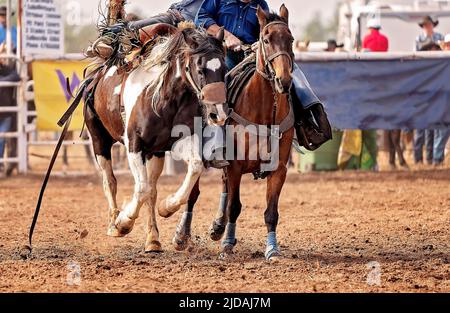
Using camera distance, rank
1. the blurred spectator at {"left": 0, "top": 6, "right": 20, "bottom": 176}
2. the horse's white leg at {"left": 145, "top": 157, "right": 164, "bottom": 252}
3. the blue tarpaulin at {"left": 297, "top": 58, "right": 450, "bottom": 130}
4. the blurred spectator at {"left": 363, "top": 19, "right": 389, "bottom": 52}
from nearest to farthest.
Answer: the horse's white leg at {"left": 145, "top": 157, "right": 164, "bottom": 252}
the blue tarpaulin at {"left": 297, "top": 58, "right": 450, "bottom": 130}
the blurred spectator at {"left": 0, "top": 6, "right": 20, "bottom": 176}
the blurred spectator at {"left": 363, "top": 19, "right": 389, "bottom": 52}

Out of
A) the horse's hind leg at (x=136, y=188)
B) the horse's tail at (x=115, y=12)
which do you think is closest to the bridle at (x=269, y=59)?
the horse's hind leg at (x=136, y=188)

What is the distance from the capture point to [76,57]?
1502cm

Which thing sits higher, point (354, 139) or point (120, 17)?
point (120, 17)

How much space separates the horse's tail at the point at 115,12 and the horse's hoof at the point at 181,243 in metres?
2.15

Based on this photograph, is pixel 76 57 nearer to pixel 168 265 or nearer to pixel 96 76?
pixel 96 76

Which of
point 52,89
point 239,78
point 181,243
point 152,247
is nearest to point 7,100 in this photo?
point 52,89

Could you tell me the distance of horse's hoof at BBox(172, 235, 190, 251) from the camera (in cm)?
844

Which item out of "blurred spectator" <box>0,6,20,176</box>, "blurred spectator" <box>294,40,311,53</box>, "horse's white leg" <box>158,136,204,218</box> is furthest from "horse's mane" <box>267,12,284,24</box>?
"blurred spectator" <box>294,40,311,53</box>

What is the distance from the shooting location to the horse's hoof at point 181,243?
8.44 meters

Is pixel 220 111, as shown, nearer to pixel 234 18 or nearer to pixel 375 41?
pixel 234 18

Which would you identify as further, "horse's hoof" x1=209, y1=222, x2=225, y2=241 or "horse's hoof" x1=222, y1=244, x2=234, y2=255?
"horse's hoof" x1=209, y1=222, x2=225, y2=241

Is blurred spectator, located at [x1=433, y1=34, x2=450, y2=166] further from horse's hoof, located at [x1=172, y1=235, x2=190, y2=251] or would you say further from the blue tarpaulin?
horse's hoof, located at [x1=172, y1=235, x2=190, y2=251]
